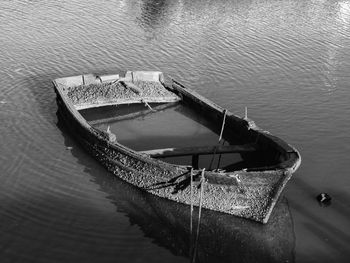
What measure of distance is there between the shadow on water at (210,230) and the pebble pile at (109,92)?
4915 millimetres

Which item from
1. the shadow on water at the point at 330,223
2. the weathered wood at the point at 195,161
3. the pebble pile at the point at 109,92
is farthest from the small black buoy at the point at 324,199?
the pebble pile at the point at 109,92

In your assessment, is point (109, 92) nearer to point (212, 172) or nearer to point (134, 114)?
point (134, 114)

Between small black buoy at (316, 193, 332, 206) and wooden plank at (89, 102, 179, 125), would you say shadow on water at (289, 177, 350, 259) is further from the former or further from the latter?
wooden plank at (89, 102, 179, 125)

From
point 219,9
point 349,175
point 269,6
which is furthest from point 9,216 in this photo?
point 269,6

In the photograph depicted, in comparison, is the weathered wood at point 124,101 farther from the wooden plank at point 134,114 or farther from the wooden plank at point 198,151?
the wooden plank at point 198,151

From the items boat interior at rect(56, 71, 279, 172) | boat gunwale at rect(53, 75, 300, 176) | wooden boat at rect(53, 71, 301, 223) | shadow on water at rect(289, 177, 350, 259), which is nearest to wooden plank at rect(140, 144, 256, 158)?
wooden boat at rect(53, 71, 301, 223)

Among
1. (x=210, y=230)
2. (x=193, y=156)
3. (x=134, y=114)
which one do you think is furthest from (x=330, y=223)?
(x=134, y=114)

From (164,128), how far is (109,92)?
116 inches

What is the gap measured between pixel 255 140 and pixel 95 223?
5.93m

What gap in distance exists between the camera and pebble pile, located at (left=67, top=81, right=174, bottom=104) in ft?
60.2

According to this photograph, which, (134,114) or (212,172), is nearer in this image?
(212,172)

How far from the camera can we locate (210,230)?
520 inches

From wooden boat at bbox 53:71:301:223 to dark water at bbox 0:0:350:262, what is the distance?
0.53 metres

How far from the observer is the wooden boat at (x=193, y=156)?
42.1ft
